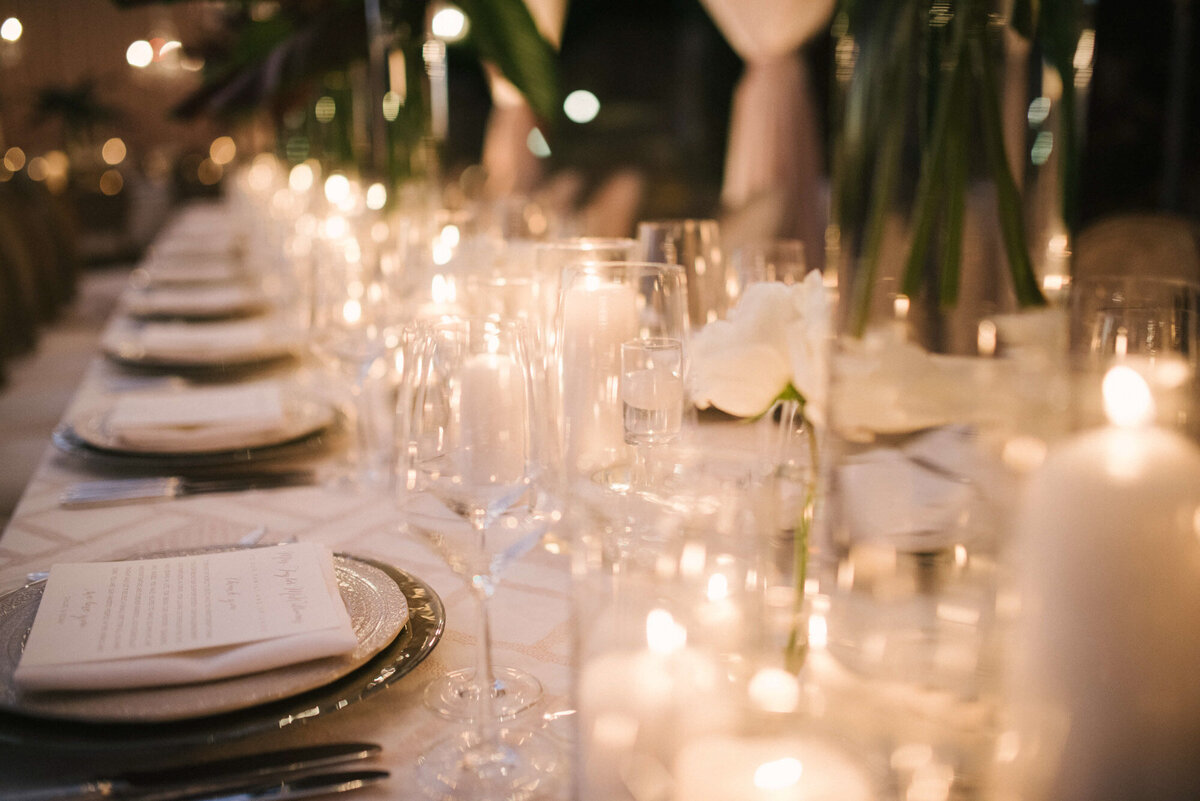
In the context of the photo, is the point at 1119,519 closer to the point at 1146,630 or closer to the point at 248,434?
the point at 1146,630

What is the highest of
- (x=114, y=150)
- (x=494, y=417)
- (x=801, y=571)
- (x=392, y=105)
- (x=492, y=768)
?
(x=114, y=150)

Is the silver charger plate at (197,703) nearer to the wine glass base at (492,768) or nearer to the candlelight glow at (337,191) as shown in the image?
the wine glass base at (492,768)

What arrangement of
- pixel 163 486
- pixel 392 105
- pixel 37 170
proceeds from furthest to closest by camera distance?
pixel 37 170
pixel 392 105
pixel 163 486

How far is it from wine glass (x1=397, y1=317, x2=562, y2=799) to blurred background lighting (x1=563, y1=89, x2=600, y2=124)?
800cm

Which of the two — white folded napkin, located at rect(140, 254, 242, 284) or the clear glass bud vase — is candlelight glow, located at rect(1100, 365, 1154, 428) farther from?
white folded napkin, located at rect(140, 254, 242, 284)

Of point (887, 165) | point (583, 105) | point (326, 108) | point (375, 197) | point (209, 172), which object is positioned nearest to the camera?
point (887, 165)

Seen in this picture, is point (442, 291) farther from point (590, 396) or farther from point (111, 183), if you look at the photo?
point (111, 183)

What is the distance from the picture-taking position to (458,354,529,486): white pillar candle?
683 mm

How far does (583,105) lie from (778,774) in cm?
834

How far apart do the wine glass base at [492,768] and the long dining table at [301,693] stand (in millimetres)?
10

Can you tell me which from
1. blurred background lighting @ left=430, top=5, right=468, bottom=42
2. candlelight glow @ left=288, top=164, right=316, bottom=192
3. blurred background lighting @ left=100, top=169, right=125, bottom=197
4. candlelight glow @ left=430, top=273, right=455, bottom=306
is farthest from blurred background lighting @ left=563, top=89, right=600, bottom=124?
candlelight glow @ left=430, top=273, right=455, bottom=306

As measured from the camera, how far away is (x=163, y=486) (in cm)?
117

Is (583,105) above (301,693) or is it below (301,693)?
above

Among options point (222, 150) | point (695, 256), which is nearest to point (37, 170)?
point (222, 150)
